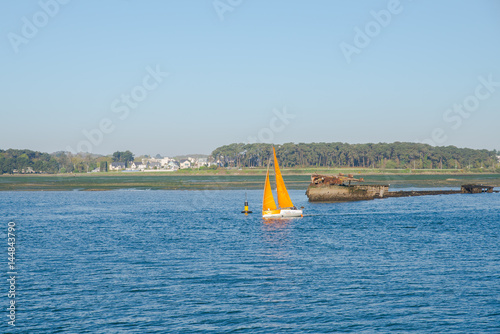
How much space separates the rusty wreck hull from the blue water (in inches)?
1644

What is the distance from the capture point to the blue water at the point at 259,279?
28859 millimetres

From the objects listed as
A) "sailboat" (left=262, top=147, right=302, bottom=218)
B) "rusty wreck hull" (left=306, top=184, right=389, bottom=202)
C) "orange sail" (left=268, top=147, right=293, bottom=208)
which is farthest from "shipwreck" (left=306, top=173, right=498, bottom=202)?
"orange sail" (left=268, top=147, right=293, bottom=208)

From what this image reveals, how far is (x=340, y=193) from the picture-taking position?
384ft

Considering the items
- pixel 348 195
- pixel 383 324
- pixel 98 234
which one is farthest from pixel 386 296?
pixel 348 195

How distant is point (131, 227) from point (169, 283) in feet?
124

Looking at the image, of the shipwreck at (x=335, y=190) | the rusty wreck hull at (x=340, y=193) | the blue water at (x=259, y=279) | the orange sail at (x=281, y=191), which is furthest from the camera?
the shipwreck at (x=335, y=190)

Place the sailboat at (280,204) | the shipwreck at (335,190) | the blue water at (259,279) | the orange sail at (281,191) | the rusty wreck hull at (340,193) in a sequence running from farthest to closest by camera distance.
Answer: the shipwreck at (335,190), the rusty wreck hull at (340,193), the sailboat at (280,204), the orange sail at (281,191), the blue water at (259,279)

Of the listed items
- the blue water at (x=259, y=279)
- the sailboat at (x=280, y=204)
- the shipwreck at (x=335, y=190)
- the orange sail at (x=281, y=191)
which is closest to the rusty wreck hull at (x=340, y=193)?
the shipwreck at (x=335, y=190)

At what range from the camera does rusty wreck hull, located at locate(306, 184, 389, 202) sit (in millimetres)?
113688

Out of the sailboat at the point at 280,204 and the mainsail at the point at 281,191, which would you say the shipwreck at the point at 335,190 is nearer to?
the sailboat at the point at 280,204

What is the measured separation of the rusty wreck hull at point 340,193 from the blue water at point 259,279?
41761 millimetres

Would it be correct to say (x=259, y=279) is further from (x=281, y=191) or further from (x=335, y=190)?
(x=335, y=190)

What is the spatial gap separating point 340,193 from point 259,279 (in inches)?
3190

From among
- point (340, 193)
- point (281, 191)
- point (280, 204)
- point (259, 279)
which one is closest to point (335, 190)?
point (340, 193)
